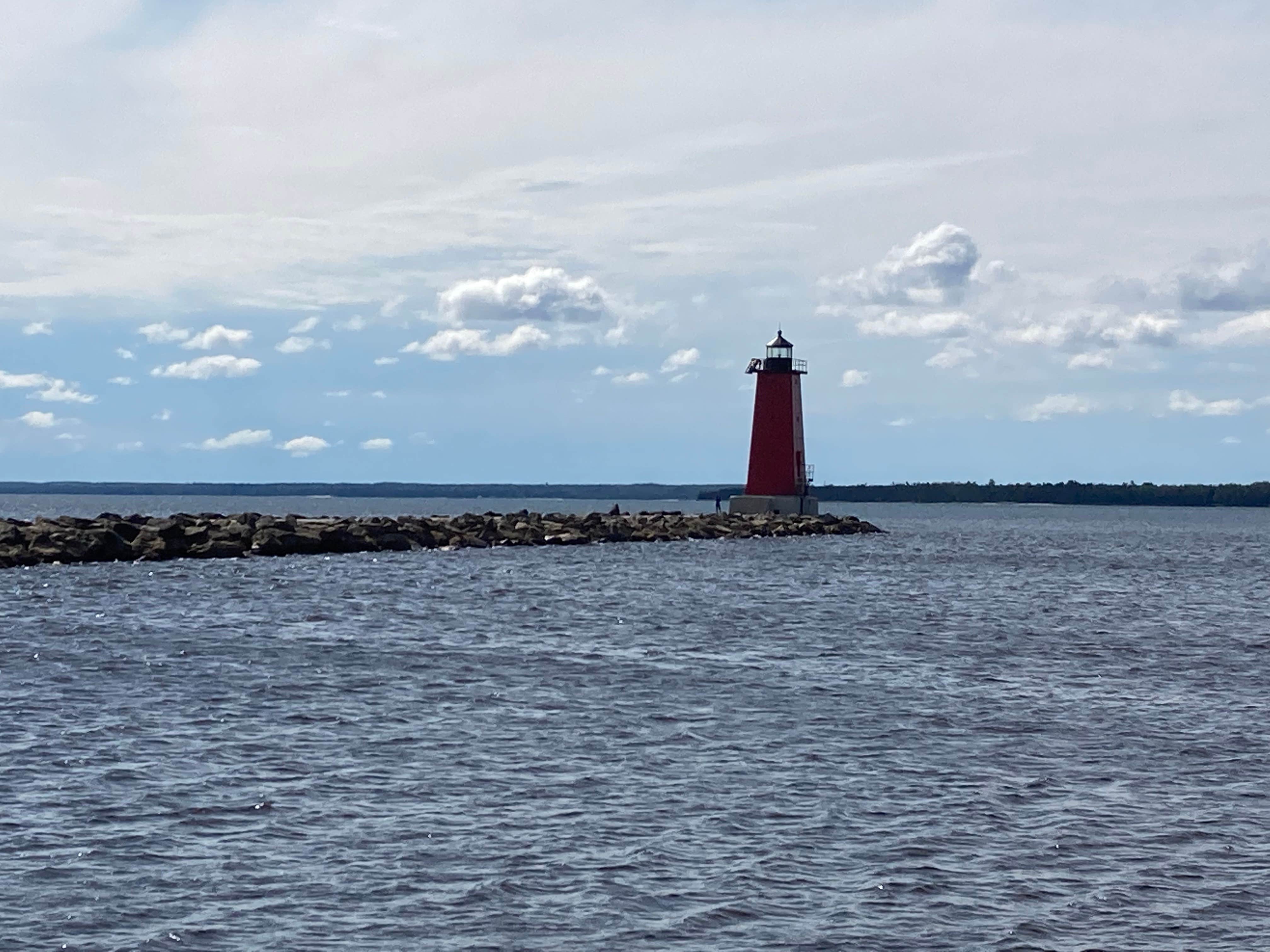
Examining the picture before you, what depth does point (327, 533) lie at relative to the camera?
1866 inches

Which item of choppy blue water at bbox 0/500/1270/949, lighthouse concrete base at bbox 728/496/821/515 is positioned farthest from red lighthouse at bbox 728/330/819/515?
choppy blue water at bbox 0/500/1270/949

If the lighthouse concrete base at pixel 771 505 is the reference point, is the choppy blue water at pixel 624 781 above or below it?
below

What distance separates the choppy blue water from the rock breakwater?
1301 cm

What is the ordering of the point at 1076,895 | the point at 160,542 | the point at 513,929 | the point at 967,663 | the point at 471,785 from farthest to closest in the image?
the point at 160,542
the point at 967,663
the point at 471,785
the point at 1076,895
the point at 513,929

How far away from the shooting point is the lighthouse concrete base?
214 feet

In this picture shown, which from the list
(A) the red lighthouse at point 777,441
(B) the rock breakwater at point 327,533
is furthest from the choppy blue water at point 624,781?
(A) the red lighthouse at point 777,441

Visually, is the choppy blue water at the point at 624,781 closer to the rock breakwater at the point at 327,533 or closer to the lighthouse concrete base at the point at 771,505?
the rock breakwater at the point at 327,533

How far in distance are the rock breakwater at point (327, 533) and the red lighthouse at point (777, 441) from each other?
75cm

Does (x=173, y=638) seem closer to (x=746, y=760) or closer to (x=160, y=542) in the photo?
(x=746, y=760)

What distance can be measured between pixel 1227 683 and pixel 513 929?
13.6 meters

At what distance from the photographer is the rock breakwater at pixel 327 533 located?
41.0m

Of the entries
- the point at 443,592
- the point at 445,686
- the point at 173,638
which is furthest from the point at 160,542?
the point at 445,686

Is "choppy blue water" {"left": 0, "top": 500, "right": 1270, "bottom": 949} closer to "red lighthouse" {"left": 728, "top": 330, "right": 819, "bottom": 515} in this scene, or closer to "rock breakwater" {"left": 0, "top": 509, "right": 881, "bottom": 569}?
"rock breakwater" {"left": 0, "top": 509, "right": 881, "bottom": 569}

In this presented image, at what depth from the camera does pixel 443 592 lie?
33.0 meters
